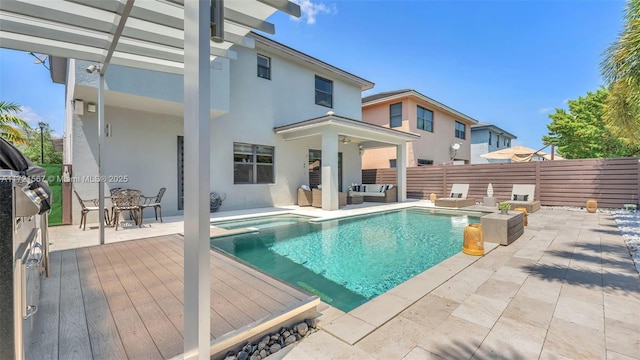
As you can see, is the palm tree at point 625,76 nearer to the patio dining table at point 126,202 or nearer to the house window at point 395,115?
the house window at point 395,115

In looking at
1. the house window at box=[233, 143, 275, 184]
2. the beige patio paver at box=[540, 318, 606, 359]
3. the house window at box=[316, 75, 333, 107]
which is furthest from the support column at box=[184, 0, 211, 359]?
the house window at box=[316, 75, 333, 107]

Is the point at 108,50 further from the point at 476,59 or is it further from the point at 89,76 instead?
the point at 476,59

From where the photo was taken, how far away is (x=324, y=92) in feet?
45.6

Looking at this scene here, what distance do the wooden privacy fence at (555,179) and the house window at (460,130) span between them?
942 cm

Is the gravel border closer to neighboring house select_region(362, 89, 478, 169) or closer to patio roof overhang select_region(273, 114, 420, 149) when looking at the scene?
patio roof overhang select_region(273, 114, 420, 149)

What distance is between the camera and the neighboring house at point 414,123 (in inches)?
661

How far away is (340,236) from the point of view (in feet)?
22.8

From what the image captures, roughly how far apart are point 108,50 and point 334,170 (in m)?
7.23

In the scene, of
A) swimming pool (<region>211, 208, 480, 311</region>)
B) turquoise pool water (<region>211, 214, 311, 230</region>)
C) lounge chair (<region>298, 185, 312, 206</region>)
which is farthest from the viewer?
lounge chair (<region>298, 185, 312, 206</region>)

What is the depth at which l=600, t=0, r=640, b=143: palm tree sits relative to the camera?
5477 millimetres

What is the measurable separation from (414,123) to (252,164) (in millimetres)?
10854

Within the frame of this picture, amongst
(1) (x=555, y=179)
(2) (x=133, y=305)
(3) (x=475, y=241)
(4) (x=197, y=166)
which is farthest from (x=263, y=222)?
(1) (x=555, y=179)

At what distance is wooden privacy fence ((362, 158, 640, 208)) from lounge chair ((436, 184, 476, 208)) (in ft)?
4.22

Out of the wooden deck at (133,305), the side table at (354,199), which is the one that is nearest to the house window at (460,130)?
the side table at (354,199)
